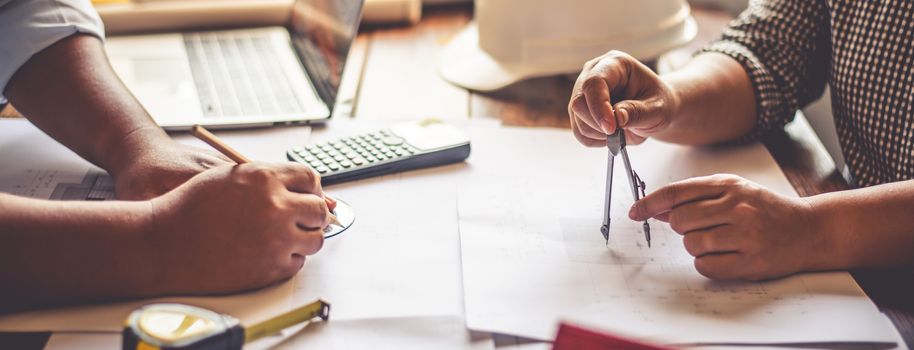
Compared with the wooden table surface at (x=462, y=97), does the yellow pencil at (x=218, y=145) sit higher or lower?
higher

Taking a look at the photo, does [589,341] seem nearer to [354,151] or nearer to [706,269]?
[706,269]

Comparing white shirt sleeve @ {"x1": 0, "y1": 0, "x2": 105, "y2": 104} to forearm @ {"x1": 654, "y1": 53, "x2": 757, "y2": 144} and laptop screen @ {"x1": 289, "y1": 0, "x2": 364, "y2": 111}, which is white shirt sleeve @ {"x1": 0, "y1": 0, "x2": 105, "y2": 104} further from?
forearm @ {"x1": 654, "y1": 53, "x2": 757, "y2": 144}

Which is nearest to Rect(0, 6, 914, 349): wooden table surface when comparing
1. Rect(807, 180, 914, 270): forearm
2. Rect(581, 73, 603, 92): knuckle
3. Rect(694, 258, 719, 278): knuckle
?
Rect(807, 180, 914, 270): forearm

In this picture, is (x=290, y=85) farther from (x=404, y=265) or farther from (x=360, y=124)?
(x=404, y=265)

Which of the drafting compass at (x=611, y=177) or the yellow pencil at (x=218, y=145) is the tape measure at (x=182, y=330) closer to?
the yellow pencil at (x=218, y=145)

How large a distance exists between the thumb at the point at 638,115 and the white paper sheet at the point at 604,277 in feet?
0.24

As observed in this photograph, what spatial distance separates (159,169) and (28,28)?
0.82 ft

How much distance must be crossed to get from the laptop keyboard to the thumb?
1.34 ft

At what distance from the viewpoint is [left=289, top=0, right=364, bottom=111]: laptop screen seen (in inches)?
38.6

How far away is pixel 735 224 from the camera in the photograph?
2.22ft

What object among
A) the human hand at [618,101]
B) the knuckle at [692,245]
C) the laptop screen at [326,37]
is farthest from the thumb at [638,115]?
the laptop screen at [326,37]

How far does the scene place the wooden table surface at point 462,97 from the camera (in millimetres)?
858

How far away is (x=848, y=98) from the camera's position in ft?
2.88

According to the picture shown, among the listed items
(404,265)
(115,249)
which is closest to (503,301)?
(404,265)
